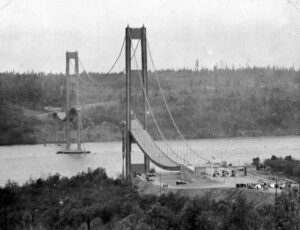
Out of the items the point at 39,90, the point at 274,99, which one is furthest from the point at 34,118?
the point at 274,99

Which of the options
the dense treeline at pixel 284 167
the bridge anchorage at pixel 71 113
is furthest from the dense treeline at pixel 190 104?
the dense treeline at pixel 284 167

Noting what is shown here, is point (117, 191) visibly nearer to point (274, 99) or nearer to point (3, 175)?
point (3, 175)

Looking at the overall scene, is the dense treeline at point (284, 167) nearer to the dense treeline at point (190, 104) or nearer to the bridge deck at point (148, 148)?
the bridge deck at point (148, 148)

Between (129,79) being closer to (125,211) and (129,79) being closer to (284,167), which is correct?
(284,167)

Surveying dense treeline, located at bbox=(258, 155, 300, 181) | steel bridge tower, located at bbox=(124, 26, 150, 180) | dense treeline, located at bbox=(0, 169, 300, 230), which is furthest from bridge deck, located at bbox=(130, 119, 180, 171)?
dense treeline, located at bbox=(258, 155, 300, 181)

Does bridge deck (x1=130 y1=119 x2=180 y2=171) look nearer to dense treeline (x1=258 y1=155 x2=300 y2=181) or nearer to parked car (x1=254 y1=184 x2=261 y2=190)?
dense treeline (x1=258 y1=155 x2=300 y2=181)

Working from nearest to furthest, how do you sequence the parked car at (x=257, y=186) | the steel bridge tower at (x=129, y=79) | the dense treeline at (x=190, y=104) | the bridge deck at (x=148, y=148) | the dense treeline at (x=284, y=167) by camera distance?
the parked car at (x=257, y=186), the bridge deck at (x=148, y=148), the dense treeline at (x=284, y=167), the steel bridge tower at (x=129, y=79), the dense treeline at (x=190, y=104)
